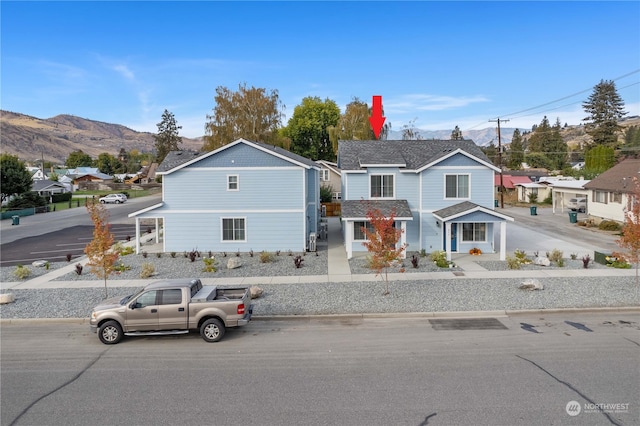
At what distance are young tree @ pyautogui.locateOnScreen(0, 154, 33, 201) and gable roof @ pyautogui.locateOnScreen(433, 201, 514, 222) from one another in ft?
165

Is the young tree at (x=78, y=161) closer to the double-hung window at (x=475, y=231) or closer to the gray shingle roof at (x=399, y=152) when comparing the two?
the gray shingle roof at (x=399, y=152)

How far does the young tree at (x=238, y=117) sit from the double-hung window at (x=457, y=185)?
1512 inches

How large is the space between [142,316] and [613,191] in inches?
1370

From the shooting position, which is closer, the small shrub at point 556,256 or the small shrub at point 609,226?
the small shrub at point 556,256

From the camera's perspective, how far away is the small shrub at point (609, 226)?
1348 inches

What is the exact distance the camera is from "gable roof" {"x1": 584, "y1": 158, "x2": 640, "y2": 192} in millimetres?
33553

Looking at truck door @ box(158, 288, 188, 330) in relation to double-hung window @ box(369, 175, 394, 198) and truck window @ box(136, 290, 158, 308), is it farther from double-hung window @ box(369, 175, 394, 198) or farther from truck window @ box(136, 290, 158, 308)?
double-hung window @ box(369, 175, 394, 198)

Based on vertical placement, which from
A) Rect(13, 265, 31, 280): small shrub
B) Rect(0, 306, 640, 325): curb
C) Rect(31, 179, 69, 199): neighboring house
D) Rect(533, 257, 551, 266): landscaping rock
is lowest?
Rect(0, 306, 640, 325): curb

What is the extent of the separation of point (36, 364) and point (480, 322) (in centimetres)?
1299

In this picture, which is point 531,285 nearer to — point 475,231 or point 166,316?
point 475,231

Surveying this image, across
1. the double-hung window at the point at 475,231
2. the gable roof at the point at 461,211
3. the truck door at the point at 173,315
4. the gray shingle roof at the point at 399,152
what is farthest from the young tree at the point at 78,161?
the truck door at the point at 173,315

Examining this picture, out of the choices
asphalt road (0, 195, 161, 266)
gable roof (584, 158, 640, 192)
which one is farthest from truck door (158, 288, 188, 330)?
gable roof (584, 158, 640, 192)

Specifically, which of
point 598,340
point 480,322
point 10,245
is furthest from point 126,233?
point 598,340

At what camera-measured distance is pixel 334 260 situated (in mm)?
25078
